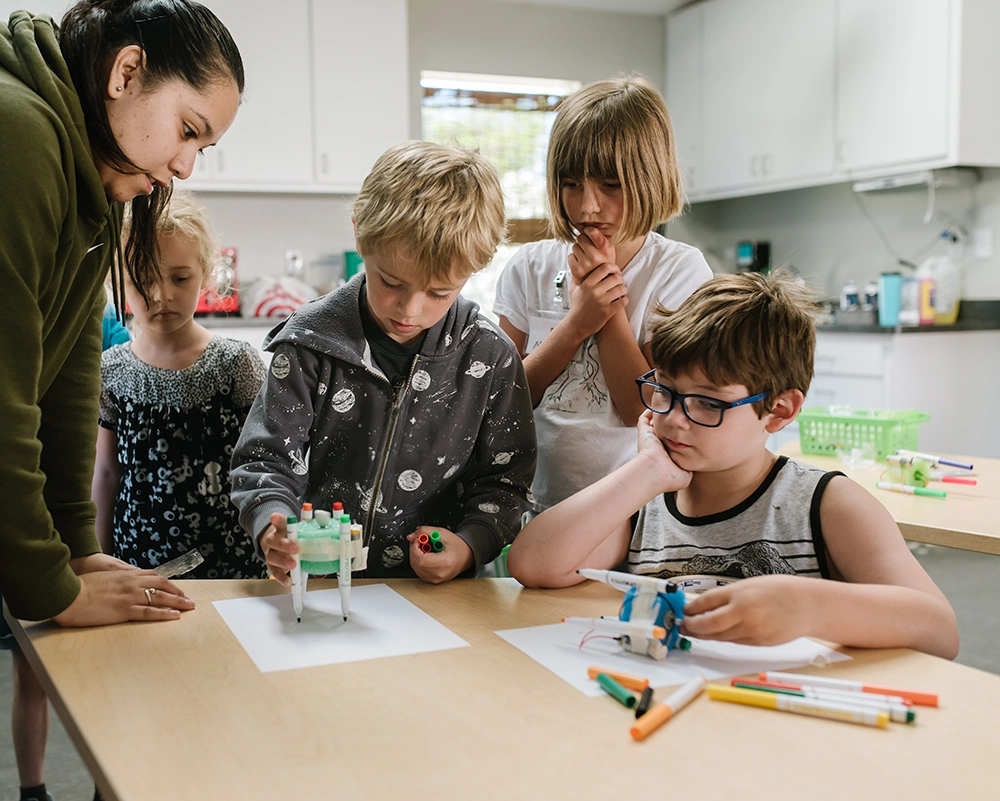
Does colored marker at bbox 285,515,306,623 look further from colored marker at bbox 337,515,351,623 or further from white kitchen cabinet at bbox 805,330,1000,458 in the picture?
white kitchen cabinet at bbox 805,330,1000,458

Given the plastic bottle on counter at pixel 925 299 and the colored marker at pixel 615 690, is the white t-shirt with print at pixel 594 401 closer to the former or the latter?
the colored marker at pixel 615 690

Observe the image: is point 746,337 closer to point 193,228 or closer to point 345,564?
point 345,564

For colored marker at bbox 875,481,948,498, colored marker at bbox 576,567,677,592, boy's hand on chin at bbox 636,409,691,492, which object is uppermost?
boy's hand on chin at bbox 636,409,691,492

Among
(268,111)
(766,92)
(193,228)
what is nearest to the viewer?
(193,228)

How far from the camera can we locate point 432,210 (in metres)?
1.27

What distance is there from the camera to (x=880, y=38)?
161 inches

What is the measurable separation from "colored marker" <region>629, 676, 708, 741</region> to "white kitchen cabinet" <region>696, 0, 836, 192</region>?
4081 millimetres

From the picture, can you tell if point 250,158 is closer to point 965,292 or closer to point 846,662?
point 965,292

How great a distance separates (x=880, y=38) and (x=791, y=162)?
733 millimetres

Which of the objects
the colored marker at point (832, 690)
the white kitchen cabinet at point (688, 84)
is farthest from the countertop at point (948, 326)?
the colored marker at point (832, 690)

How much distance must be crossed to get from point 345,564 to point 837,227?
444 cm

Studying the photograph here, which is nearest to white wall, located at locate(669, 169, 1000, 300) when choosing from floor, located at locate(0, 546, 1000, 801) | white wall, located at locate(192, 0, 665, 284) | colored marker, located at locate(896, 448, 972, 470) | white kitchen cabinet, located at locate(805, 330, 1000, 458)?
white kitchen cabinet, located at locate(805, 330, 1000, 458)

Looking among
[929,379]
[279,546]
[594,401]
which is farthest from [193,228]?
[929,379]

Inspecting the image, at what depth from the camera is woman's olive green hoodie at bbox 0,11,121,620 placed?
3.00 feet
